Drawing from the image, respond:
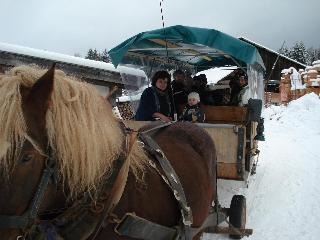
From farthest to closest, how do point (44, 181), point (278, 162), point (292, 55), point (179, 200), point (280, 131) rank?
point (292, 55) < point (280, 131) < point (278, 162) < point (179, 200) < point (44, 181)

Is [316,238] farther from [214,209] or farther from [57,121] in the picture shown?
[57,121]

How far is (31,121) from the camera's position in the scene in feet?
5.15

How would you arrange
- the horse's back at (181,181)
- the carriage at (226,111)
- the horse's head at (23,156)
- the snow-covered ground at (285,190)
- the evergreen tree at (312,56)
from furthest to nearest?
the evergreen tree at (312,56), the snow-covered ground at (285,190), the carriage at (226,111), the horse's back at (181,181), the horse's head at (23,156)

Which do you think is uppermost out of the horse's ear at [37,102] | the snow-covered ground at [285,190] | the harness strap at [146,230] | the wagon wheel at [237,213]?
the horse's ear at [37,102]

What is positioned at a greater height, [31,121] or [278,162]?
[31,121]

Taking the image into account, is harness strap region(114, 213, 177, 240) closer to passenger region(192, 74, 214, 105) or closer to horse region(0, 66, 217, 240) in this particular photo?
horse region(0, 66, 217, 240)

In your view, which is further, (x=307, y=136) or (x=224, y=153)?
(x=307, y=136)

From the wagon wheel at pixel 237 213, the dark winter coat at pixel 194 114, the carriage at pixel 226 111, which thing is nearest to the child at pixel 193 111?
the dark winter coat at pixel 194 114

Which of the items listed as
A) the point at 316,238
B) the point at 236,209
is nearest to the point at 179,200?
the point at 236,209

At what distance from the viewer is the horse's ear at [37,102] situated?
1.54 metres

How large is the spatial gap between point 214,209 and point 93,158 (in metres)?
2.11

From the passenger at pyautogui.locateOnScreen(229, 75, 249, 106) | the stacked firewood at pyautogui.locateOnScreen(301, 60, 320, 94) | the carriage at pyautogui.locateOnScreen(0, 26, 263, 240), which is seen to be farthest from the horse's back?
the stacked firewood at pyautogui.locateOnScreen(301, 60, 320, 94)

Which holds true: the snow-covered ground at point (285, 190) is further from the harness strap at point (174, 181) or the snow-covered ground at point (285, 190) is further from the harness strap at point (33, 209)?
the harness strap at point (33, 209)

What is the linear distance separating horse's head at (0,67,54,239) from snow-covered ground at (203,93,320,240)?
337 cm
